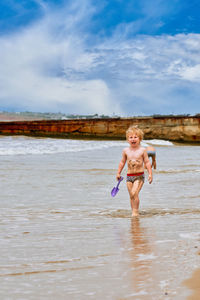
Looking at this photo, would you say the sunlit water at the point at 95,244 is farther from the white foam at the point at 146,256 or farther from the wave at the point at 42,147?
the wave at the point at 42,147

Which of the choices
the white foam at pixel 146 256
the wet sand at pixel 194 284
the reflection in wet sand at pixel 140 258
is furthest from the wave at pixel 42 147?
the wet sand at pixel 194 284

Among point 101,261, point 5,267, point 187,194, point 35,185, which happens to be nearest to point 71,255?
point 101,261

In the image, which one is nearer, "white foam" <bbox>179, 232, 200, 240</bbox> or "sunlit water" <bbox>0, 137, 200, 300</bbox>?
"sunlit water" <bbox>0, 137, 200, 300</bbox>

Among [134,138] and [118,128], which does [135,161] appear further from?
[118,128]

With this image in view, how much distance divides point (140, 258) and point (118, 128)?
2044cm

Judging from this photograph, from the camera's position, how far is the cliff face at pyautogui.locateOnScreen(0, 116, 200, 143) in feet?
72.4

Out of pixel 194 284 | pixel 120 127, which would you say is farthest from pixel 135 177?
pixel 120 127

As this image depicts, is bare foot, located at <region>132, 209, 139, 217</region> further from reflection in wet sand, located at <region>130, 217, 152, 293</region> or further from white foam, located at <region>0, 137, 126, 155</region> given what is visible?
white foam, located at <region>0, 137, 126, 155</region>

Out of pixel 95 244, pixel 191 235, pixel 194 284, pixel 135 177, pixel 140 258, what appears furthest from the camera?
A: pixel 135 177

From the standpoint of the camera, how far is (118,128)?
2241 centimetres

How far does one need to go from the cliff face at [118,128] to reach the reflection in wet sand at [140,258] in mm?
19560

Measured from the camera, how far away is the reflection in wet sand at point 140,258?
1.69 m

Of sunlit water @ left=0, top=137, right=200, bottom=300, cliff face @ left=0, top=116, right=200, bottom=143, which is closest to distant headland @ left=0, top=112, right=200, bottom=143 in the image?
cliff face @ left=0, top=116, right=200, bottom=143

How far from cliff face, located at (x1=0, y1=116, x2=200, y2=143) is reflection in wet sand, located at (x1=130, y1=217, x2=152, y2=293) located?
19.6m
